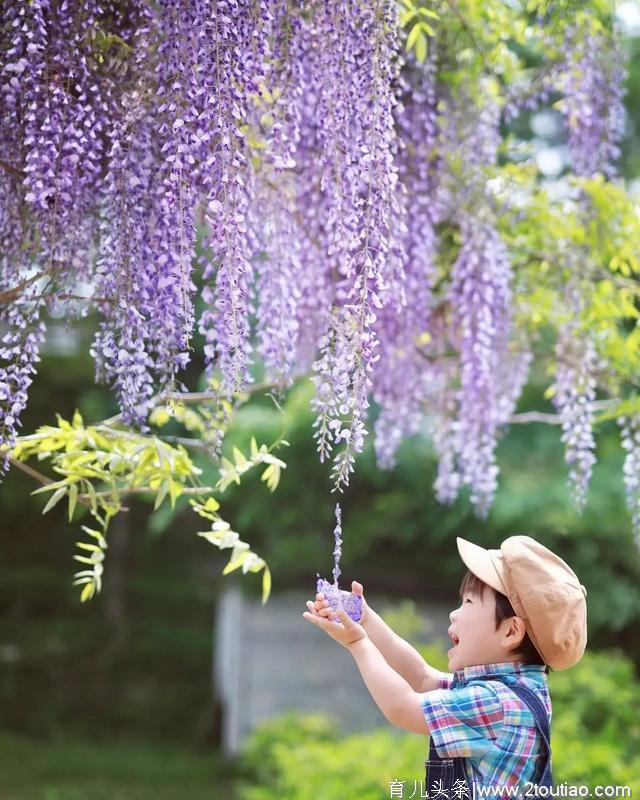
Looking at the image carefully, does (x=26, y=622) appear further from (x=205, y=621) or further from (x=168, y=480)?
(x=168, y=480)

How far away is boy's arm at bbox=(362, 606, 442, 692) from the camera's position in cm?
207

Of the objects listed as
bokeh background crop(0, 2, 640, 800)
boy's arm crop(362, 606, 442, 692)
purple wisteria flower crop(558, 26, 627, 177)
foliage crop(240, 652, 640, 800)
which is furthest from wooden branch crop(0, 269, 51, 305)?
foliage crop(240, 652, 640, 800)

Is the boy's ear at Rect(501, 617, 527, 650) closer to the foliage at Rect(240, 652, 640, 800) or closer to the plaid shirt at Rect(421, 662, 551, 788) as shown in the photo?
the plaid shirt at Rect(421, 662, 551, 788)

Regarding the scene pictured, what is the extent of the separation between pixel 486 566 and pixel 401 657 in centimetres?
32

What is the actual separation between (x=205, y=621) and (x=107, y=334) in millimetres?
8663

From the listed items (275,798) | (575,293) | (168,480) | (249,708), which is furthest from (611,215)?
(249,708)

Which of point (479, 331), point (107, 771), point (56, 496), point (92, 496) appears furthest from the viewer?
point (107, 771)

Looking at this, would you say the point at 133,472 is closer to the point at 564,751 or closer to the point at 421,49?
the point at 421,49

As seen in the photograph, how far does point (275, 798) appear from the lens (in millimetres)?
5570

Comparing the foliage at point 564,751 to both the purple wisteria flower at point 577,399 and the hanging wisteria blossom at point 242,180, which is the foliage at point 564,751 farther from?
the hanging wisteria blossom at point 242,180

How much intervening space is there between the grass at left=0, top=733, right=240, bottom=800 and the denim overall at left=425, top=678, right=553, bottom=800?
6.01 m

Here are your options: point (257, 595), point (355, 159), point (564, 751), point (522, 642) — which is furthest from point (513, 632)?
point (257, 595)

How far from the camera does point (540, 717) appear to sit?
71.1 inches

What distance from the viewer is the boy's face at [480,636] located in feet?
6.23
